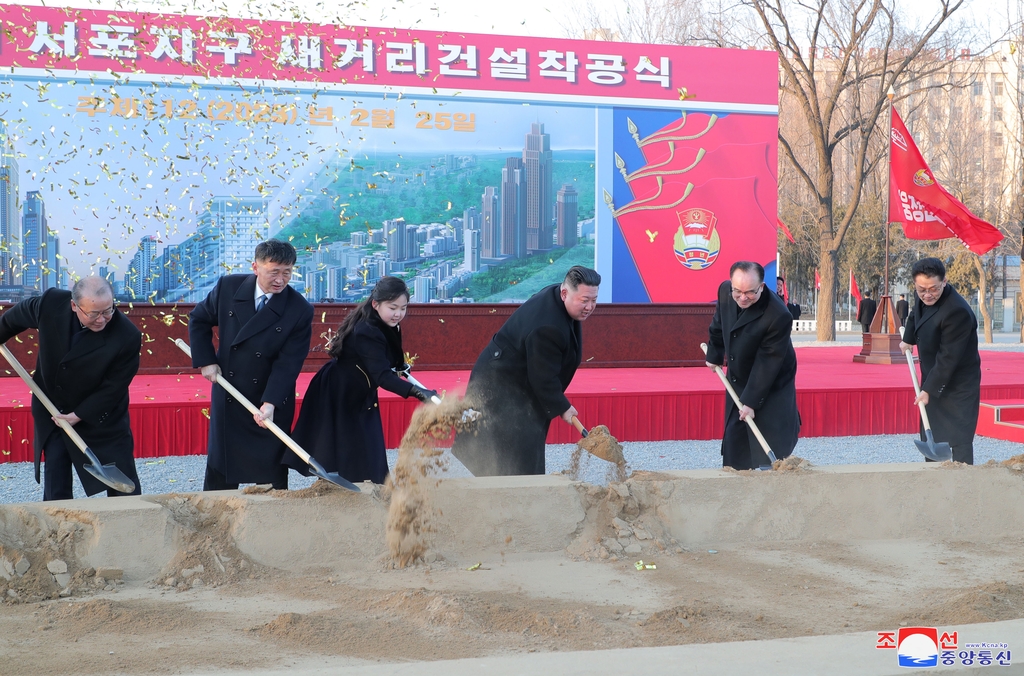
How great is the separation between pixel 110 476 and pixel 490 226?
7.59m

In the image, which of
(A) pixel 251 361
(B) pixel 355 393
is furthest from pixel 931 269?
(A) pixel 251 361

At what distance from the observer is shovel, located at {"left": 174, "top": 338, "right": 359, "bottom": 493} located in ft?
11.2

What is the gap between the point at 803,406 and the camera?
7.50 meters

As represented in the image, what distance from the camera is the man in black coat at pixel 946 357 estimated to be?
466 centimetres

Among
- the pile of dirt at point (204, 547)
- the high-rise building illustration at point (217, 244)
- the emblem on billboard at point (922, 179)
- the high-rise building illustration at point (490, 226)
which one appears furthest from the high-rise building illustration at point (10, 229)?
the emblem on billboard at point (922, 179)

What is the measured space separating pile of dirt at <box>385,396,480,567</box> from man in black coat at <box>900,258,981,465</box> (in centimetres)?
263

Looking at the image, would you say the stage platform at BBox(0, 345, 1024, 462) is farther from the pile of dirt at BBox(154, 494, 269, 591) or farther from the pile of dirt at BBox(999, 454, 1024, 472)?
the pile of dirt at BBox(999, 454, 1024, 472)

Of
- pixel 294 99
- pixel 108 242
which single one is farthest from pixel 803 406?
pixel 108 242

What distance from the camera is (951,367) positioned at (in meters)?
4.70

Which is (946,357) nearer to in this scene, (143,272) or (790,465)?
(790,465)

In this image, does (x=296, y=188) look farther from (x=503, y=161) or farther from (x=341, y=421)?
(x=341, y=421)

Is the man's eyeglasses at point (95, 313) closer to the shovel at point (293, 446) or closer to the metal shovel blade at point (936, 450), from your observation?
the shovel at point (293, 446)

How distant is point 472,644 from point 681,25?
864 inches

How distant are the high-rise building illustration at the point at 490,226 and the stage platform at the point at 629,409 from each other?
1994 mm
